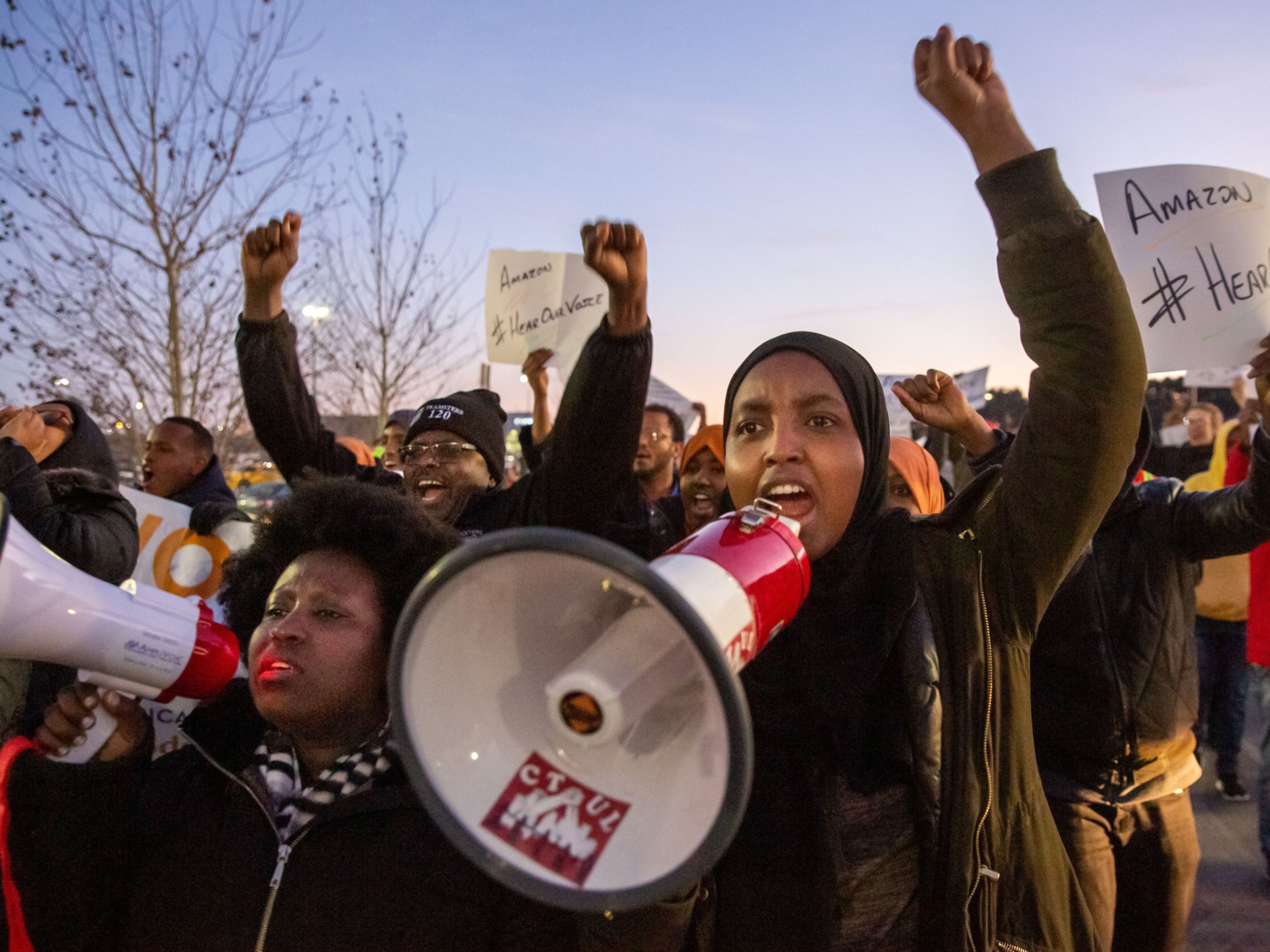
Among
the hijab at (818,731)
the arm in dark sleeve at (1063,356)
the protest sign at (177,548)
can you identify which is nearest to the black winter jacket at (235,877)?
the hijab at (818,731)

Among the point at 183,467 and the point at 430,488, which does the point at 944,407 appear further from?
the point at 183,467

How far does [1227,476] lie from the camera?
4898mm

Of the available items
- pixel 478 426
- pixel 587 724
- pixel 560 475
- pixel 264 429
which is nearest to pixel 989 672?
pixel 587 724

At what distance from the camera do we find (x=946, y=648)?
148 centimetres

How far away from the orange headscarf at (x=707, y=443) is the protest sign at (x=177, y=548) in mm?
1726

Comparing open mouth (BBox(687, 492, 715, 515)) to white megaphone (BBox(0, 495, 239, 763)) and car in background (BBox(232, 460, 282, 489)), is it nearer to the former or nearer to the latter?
white megaphone (BBox(0, 495, 239, 763))

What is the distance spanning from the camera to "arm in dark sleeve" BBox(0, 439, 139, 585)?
246 centimetres

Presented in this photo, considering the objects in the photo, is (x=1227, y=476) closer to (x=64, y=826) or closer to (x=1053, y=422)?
(x=1053, y=422)

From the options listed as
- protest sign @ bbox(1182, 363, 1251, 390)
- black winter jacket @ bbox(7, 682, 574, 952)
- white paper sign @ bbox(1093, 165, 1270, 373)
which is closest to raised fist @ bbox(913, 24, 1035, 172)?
black winter jacket @ bbox(7, 682, 574, 952)

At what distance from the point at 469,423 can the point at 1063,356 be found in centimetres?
206

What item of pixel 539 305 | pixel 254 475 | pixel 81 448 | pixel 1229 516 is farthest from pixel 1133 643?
pixel 254 475

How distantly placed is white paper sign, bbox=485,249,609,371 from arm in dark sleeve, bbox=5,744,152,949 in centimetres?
425

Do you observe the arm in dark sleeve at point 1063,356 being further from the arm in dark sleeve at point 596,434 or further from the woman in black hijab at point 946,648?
the arm in dark sleeve at point 596,434

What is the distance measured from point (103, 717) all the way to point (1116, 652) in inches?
100
